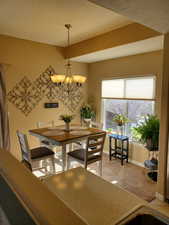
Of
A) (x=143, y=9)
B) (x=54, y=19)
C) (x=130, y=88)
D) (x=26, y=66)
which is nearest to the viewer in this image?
(x=143, y=9)

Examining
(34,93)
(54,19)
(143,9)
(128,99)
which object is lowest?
(128,99)

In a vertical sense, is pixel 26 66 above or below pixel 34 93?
above

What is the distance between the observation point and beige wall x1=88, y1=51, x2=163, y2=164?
3268mm

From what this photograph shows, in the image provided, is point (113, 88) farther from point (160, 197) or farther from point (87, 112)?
point (160, 197)

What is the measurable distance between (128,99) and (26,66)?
2441mm

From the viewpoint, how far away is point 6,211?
0.89 meters

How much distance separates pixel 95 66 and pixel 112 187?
388 cm

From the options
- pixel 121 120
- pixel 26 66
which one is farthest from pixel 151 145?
pixel 26 66

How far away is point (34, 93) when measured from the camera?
380 centimetres

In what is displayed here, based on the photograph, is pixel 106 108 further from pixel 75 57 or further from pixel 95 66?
pixel 75 57

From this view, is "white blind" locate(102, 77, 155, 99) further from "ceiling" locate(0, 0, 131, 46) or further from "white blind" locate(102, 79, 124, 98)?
"ceiling" locate(0, 0, 131, 46)

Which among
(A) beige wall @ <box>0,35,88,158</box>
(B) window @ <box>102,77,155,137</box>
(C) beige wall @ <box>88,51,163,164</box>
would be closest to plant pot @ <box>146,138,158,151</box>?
(C) beige wall @ <box>88,51,163,164</box>

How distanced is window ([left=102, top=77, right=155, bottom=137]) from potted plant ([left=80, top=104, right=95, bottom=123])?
34 centimetres

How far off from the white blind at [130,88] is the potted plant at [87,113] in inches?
21.0
